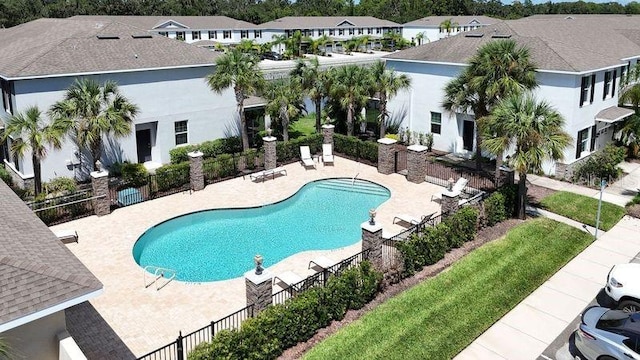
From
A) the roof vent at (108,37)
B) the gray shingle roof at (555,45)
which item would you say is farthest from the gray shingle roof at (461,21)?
the roof vent at (108,37)

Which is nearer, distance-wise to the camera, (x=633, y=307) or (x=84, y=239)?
(x=633, y=307)

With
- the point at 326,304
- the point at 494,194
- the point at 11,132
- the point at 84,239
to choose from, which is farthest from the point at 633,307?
the point at 11,132

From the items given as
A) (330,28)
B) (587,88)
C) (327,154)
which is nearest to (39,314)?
(327,154)

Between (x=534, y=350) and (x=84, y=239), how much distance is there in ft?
53.0

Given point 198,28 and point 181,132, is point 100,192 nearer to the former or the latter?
point 181,132

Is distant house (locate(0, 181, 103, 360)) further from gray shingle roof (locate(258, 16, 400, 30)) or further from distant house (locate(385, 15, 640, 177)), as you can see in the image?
gray shingle roof (locate(258, 16, 400, 30))

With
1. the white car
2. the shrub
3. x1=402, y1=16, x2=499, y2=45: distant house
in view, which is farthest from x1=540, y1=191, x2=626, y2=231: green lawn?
x1=402, y1=16, x2=499, y2=45: distant house

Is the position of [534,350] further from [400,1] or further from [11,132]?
[400,1]

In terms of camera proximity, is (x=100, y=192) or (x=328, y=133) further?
(x=328, y=133)

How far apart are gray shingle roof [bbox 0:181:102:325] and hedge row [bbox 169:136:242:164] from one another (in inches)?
682

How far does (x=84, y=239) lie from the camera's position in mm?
20062

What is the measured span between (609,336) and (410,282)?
596cm

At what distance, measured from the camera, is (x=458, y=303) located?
15.5 meters

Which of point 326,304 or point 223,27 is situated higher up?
point 223,27
